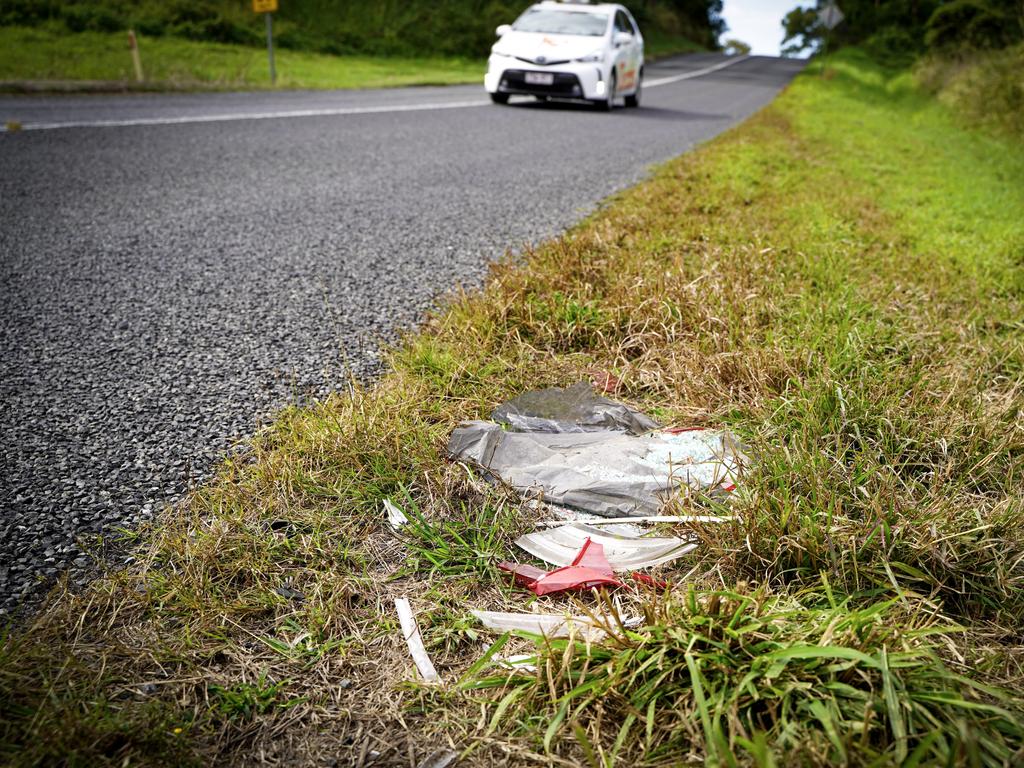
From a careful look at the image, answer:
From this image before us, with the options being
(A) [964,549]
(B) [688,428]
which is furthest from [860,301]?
(A) [964,549]

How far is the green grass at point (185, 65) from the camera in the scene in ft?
40.7

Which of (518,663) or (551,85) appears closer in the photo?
(518,663)

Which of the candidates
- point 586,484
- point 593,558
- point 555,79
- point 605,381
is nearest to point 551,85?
point 555,79

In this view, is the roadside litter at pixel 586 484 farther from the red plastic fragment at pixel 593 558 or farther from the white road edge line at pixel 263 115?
the white road edge line at pixel 263 115

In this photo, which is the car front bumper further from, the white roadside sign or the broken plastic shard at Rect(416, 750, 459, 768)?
the white roadside sign

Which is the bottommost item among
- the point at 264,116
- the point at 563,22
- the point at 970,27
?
the point at 264,116

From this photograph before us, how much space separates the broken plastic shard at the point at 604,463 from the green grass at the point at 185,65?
12383 mm

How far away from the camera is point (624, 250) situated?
143 inches

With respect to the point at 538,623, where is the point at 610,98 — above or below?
above

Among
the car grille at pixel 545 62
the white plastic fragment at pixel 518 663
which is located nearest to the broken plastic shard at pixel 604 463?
the white plastic fragment at pixel 518 663

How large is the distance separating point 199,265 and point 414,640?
2.59 metres

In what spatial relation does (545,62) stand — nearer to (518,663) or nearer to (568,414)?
(568,414)

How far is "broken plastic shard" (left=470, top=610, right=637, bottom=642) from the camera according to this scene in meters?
1.38

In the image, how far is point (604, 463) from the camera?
1.98m
